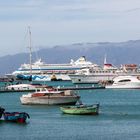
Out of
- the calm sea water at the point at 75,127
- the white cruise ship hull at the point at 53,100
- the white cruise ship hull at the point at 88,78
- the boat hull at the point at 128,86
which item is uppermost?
the white cruise ship hull at the point at 53,100

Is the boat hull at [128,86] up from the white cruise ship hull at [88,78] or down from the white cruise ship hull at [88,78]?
up

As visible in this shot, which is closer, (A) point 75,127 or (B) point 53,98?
(A) point 75,127

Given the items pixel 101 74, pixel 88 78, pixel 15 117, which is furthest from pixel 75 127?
pixel 101 74

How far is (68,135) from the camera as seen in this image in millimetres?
47969

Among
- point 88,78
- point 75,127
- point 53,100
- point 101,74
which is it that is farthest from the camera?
point 101,74

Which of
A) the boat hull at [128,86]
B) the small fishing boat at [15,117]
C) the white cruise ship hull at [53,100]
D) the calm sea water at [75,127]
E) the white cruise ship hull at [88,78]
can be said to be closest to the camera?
the calm sea water at [75,127]

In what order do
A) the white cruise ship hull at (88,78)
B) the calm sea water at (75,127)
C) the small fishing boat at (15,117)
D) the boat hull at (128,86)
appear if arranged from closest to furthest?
the calm sea water at (75,127) < the small fishing boat at (15,117) < the boat hull at (128,86) < the white cruise ship hull at (88,78)

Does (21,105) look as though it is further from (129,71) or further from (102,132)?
(129,71)

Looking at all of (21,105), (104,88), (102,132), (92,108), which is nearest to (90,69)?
(104,88)

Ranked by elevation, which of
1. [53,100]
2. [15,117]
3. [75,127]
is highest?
[15,117]

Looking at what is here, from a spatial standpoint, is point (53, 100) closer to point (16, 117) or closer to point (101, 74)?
point (16, 117)

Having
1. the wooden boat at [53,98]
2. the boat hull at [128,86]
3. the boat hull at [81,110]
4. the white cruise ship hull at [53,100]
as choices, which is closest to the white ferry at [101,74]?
the boat hull at [128,86]

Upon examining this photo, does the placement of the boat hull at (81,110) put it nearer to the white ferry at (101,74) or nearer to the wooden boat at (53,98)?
the wooden boat at (53,98)

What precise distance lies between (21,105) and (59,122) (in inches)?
850
